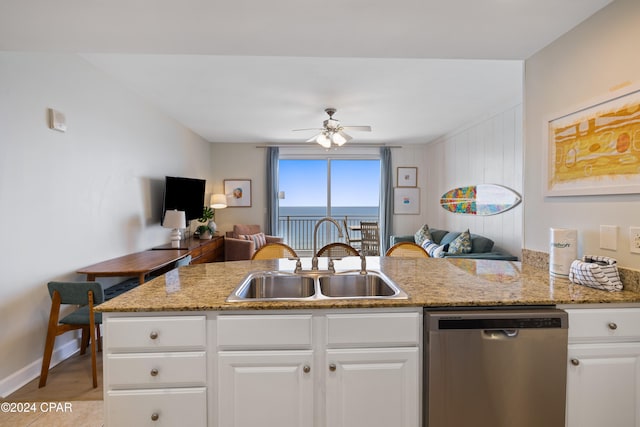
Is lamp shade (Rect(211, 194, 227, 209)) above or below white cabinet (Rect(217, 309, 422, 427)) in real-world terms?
above

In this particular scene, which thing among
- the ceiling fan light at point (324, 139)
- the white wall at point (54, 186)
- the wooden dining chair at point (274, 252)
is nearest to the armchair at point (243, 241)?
the white wall at point (54, 186)

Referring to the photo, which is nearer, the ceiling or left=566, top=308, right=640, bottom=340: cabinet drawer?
left=566, top=308, right=640, bottom=340: cabinet drawer

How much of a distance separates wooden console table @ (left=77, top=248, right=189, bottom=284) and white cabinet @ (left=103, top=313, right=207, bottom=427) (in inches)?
54.6

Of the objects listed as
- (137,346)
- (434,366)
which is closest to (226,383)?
(137,346)

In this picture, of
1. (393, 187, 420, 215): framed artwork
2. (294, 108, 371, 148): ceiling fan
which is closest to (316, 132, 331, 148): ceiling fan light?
(294, 108, 371, 148): ceiling fan

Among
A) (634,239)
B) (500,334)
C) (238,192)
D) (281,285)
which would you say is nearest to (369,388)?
(500,334)

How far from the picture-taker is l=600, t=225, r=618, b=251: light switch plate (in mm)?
1487

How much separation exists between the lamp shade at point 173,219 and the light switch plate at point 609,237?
13.3ft

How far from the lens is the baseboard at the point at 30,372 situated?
203cm

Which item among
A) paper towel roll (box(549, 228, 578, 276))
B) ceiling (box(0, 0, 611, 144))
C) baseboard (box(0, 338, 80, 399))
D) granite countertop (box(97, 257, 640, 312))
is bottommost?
baseboard (box(0, 338, 80, 399))

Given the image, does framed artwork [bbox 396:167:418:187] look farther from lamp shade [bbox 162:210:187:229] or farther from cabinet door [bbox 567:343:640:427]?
cabinet door [bbox 567:343:640:427]

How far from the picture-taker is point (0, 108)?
198cm

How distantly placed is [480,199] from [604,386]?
3682mm

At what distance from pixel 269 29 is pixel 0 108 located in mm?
1882
